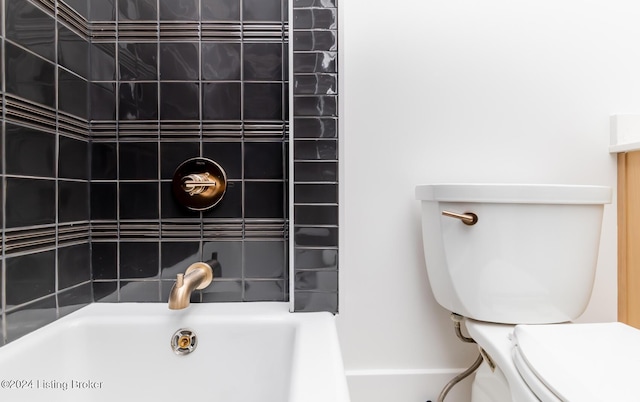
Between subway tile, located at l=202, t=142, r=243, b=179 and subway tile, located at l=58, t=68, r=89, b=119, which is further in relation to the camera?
subway tile, located at l=202, t=142, r=243, b=179

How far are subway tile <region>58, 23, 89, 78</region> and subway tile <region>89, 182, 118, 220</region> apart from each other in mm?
304

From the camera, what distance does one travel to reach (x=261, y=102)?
1.02m

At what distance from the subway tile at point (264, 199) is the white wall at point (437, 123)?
20 cm

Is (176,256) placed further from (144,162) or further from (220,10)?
(220,10)

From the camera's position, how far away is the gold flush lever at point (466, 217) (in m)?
0.88

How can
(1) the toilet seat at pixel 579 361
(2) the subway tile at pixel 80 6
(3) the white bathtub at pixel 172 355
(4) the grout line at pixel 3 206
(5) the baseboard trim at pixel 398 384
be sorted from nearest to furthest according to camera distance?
(1) the toilet seat at pixel 579 361, (4) the grout line at pixel 3 206, (3) the white bathtub at pixel 172 355, (2) the subway tile at pixel 80 6, (5) the baseboard trim at pixel 398 384

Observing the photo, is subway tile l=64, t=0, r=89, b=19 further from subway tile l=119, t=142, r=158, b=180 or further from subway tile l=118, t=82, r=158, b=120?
subway tile l=119, t=142, r=158, b=180

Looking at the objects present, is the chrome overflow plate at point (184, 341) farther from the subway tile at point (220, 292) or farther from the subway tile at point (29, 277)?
the subway tile at point (29, 277)

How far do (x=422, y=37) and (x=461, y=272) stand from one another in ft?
2.26

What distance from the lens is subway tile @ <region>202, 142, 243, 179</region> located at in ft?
3.33

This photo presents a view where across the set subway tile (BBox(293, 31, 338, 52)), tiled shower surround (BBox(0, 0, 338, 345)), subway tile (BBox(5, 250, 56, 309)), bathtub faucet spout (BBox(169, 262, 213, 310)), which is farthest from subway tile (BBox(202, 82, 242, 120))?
subway tile (BBox(5, 250, 56, 309))

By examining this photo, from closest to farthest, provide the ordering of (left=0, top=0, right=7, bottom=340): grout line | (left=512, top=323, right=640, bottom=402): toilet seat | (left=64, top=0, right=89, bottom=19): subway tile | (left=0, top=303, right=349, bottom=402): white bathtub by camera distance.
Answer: (left=512, top=323, right=640, bottom=402): toilet seat → (left=0, top=0, right=7, bottom=340): grout line → (left=0, top=303, right=349, bottom=402): white bathtub → (left=64, top=0, right=89, bottom=19): subway tile

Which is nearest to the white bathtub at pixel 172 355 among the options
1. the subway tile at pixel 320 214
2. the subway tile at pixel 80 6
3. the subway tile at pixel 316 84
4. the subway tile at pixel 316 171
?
the subway tile at pixel 320 214

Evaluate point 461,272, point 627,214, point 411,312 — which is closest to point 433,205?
point 461,272
